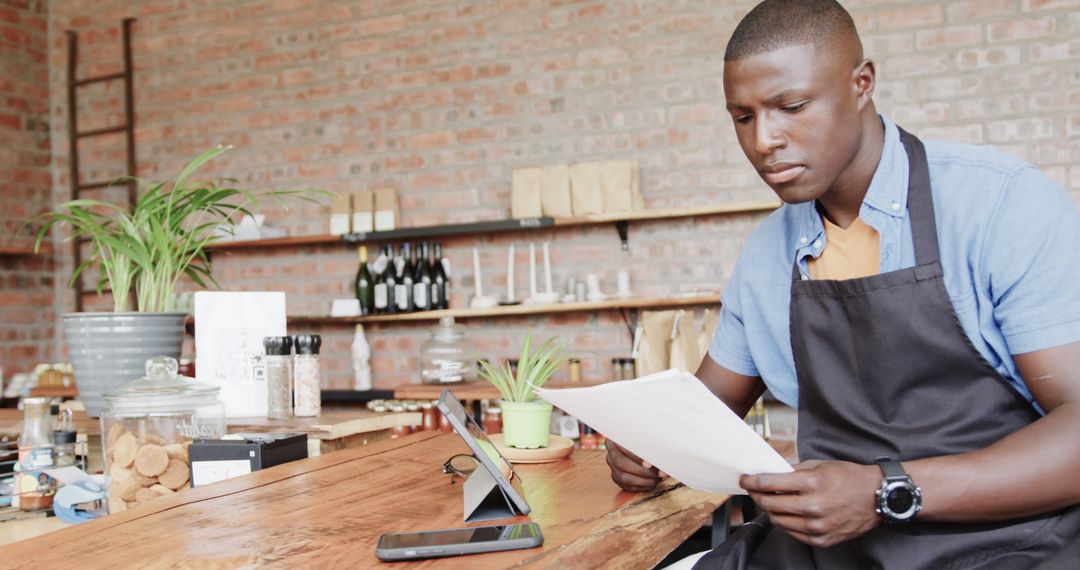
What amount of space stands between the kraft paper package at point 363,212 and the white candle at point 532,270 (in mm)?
828

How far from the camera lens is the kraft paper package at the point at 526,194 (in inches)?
160

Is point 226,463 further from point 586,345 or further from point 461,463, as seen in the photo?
point 586,345

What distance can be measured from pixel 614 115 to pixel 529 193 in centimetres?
55

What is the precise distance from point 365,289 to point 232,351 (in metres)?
2.47

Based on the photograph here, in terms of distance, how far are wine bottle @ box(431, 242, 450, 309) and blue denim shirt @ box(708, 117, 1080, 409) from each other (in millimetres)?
3152

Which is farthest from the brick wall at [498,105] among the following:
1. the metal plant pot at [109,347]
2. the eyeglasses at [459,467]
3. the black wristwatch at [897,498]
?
the black wristwatch at [897,498]

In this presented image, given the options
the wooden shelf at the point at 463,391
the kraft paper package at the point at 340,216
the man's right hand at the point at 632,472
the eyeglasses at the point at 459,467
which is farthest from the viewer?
the kraft paper package at the point at 340,216

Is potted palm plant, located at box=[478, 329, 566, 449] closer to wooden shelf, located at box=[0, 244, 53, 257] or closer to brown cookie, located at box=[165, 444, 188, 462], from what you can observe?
brown cookie, located at box=[165, 444, 188, 462]

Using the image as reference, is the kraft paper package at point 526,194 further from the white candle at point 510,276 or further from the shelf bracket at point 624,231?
the shelf bracket at point 624,231

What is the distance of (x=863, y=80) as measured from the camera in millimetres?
1193

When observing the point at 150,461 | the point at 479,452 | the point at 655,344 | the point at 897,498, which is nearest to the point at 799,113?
the point at 897,498

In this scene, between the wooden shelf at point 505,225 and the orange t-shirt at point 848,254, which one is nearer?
the orange t-shirt at point 848,254

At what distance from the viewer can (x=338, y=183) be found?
15.1ft

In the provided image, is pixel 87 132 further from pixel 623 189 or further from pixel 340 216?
pixel 623 189
